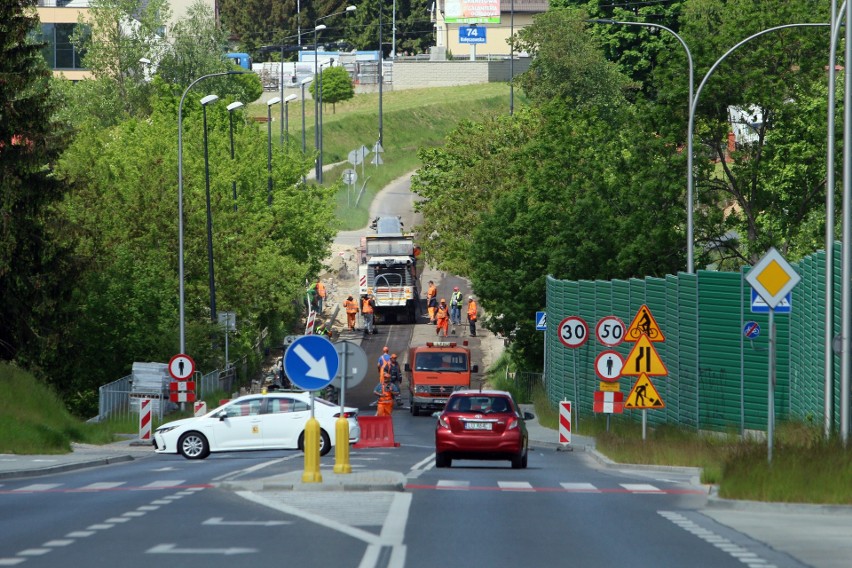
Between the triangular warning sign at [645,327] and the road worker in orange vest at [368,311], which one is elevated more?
the triangular warning sign at [645,327]

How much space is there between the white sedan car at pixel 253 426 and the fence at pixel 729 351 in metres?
7.51

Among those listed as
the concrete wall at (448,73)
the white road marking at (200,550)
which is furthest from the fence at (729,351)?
the concrete wall at (448,73)

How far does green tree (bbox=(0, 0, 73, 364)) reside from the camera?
47875mm

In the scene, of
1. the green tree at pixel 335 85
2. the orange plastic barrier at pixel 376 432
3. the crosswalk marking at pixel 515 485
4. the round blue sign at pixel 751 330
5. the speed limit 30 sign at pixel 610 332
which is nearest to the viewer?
the crosswalk marking at pixel 515 485

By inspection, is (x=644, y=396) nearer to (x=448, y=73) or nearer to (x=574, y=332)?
(x=574, y=332)

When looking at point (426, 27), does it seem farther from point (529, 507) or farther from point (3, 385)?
point (529, 507)

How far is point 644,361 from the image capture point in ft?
108

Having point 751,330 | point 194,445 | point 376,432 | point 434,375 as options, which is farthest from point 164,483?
point 434,375

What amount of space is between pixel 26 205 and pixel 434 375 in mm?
14232

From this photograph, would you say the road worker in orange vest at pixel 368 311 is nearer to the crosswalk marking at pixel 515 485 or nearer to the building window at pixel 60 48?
the crosswalk marking at pixel 515 485

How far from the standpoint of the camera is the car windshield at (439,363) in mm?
55938

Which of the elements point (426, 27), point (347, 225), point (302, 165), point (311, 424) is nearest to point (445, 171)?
point (302, 165)

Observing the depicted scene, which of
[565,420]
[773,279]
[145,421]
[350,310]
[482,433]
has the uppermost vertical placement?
[773,279]

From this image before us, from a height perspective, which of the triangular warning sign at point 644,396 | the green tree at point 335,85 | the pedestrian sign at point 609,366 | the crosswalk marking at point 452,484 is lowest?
the crosswalk marking at point 452,484
